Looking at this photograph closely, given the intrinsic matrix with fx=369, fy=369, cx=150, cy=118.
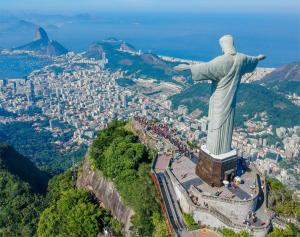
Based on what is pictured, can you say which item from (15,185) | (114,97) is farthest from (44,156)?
(15,185)

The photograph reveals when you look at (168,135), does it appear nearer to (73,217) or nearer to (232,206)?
(73,217)

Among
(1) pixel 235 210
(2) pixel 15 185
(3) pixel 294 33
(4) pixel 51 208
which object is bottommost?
(3) pixel 294 33

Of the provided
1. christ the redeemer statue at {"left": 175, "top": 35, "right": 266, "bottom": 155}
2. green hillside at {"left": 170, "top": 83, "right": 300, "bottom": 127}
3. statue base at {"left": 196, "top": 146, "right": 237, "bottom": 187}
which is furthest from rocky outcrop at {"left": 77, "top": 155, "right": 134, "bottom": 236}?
green hillside at {"left": 170, "top": 83, "right": 300, "bottom": 127}

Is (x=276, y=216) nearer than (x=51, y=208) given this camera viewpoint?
Yes

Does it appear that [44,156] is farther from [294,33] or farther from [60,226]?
[294,33]

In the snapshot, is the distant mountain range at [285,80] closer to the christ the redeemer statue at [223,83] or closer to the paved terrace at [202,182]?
the paved terrace at [202,182]

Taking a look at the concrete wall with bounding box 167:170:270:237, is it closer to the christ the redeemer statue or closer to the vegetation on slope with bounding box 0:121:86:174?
the christ the redeemer statue

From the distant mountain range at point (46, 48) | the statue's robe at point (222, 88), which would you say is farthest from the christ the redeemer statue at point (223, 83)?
the distant mountain range at point (46, 48)
